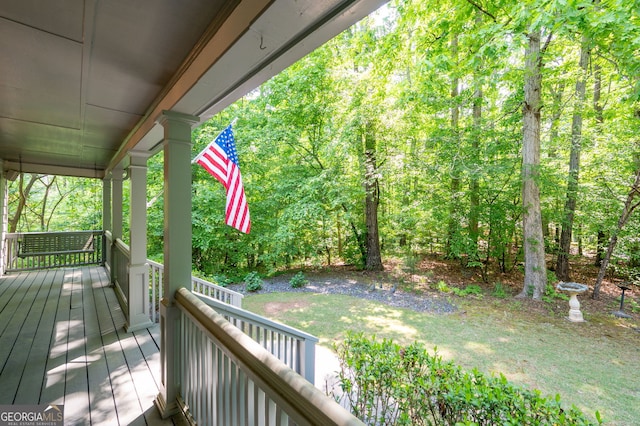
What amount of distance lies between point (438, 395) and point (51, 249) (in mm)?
8921

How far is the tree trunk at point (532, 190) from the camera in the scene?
6844 millimetres

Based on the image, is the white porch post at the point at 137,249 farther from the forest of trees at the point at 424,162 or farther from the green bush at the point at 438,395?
the forest of trees at the point at 424,162

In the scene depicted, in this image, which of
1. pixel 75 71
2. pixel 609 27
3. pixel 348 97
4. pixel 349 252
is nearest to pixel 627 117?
pixel 609 27

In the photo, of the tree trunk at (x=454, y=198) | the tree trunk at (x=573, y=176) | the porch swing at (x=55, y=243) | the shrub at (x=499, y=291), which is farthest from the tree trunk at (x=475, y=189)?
the porch swing at (x=55, y=243)

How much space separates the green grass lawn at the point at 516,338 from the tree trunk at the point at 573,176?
3194 millimetres

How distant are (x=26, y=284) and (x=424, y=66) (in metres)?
8.19

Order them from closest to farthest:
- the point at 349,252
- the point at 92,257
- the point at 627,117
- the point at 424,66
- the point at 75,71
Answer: the point at 75,71 → the point at 424,66 → the point at 627,117 → the point at 92,257 → the point at 349,252

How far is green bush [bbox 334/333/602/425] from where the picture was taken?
1.85m

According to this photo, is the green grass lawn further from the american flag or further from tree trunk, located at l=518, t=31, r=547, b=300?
the american flag

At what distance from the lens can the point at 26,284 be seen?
5398 mm

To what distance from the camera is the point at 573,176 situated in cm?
778

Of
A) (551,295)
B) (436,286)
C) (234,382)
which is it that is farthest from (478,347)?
(234,382)

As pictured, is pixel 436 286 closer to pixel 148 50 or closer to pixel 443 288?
pixel 443 288

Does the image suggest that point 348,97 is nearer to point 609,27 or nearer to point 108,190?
point 609,27
